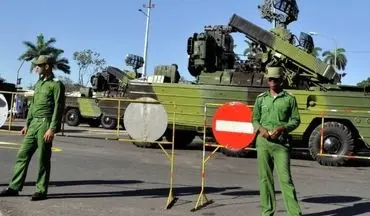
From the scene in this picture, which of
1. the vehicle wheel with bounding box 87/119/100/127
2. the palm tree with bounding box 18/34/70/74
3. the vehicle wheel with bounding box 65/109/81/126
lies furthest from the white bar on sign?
the palm tree with bounding box 18/34/70/74

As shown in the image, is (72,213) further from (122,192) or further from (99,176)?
(99,176)

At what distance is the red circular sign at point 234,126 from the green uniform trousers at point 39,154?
2.30m

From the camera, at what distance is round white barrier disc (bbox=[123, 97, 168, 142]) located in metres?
8.11

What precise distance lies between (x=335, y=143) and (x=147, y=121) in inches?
293

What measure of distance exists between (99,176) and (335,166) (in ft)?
21.7

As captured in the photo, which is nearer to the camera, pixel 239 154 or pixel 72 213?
pixel 72 213

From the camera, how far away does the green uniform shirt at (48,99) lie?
7828mm

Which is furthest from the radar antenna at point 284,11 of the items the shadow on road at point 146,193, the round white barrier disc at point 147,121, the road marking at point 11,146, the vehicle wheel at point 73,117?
the vehicle wheel at point 73,117

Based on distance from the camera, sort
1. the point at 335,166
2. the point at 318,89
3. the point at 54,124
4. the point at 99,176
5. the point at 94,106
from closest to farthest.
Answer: the point at 54,124
the point at 99,176
the point at 335,166
the point at 318,89
the point at 94,106

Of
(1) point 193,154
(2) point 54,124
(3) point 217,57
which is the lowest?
(1) point 193,154

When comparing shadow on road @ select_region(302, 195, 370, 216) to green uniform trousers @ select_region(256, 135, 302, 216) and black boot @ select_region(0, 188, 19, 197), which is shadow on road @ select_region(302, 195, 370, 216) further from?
black boot @ select_region(0, 188, 19, 197)

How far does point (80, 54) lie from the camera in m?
76.6

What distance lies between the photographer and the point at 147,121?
819 centimetres

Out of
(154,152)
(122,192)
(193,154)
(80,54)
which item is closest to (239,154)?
(193,154)
